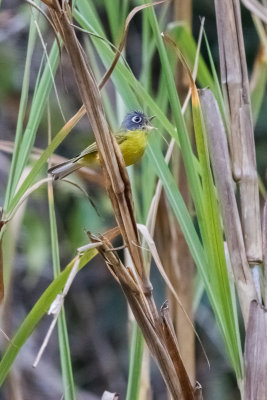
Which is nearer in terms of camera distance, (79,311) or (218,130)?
(218,130)

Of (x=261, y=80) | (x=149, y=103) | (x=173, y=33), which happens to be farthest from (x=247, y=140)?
(x=261, y=80)

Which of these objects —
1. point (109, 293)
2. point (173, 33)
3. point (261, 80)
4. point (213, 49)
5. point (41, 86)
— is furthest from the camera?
point (109, 293)

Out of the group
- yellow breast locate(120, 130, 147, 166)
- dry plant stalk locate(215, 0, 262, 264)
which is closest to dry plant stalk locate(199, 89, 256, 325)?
dry plant stalk locate(215, 0, 262, 264)

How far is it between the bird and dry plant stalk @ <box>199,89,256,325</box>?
0.63 feet

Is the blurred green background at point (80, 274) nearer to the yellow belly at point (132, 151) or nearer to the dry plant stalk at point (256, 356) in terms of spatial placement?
the yellow belly at point (132, 151)

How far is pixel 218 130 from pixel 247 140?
3 centimetres

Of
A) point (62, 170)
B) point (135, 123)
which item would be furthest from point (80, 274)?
point (62, 170)

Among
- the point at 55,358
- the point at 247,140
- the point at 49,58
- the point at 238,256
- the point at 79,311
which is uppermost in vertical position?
the point at 49,58

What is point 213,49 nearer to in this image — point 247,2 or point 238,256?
point 247,2

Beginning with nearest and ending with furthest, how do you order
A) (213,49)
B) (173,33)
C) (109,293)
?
(173,33) < (213,49) < (109,293)

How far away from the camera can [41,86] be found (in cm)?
74

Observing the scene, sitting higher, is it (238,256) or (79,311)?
(238,256)

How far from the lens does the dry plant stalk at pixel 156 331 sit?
1.94 ft

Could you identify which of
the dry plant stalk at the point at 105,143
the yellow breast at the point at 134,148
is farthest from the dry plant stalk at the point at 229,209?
the yellow breast at the point at 134,148
